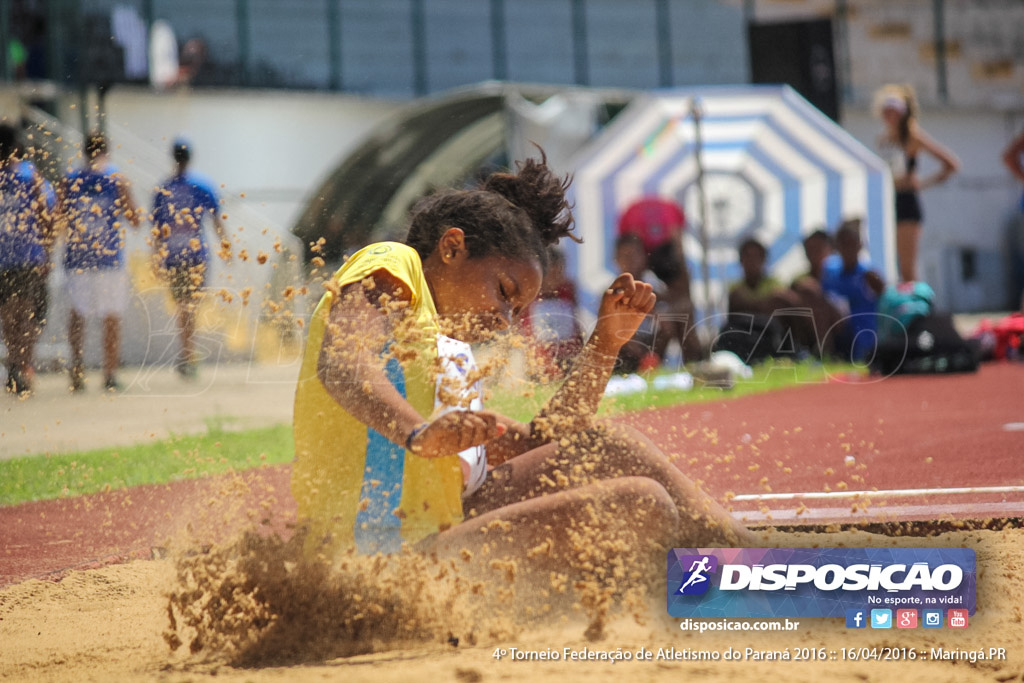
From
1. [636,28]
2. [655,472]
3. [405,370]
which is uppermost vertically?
[636,28]

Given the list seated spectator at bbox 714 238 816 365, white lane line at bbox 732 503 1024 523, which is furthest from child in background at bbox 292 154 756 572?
seated spectator at bbox 714 238 816 365

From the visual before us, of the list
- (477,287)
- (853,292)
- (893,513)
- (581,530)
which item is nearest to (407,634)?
(581,530)

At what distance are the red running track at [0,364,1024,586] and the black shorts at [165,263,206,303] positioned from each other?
508 mm

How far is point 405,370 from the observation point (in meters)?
2.41

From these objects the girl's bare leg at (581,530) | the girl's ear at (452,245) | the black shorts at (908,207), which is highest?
the girl's ear at (452,245)

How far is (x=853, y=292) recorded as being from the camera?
917 cm

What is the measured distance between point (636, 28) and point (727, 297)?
11498mm

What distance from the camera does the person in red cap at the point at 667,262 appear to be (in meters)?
7.26

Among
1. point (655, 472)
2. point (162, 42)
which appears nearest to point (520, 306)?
point (655, 472)

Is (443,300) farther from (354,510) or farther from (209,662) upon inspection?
(209,662)

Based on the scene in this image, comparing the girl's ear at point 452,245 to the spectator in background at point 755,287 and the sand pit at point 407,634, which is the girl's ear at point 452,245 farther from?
the spectator in background at point 755,287

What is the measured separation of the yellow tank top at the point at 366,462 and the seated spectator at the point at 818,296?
6.08 m

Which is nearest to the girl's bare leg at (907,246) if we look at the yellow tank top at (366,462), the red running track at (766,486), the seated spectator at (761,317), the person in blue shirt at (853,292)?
the person in blue shirt at (853,292)

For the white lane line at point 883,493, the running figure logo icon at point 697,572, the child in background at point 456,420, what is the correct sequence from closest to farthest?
the child in background at point 456,420 → the running figure logo icon at point 697,572 → the white lane line at point 883,493
